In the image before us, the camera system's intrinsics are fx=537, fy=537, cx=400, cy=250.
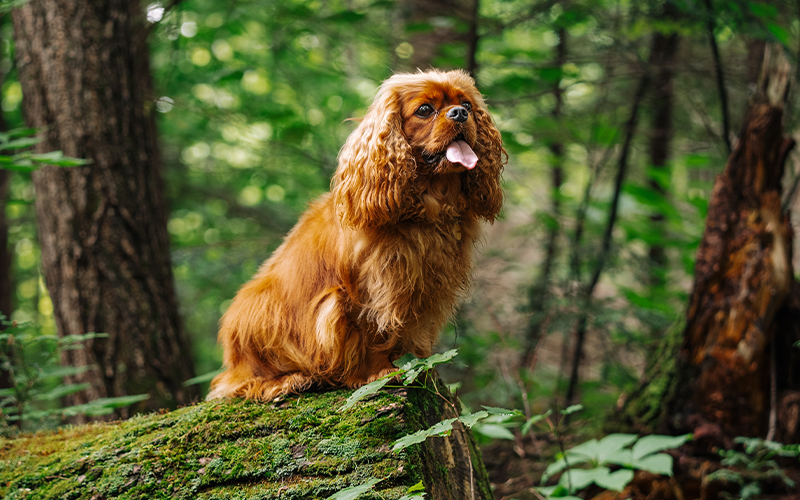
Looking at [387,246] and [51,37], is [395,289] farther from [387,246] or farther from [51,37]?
[51,37]

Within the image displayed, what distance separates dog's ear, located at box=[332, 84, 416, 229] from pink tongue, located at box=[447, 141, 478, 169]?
23cm

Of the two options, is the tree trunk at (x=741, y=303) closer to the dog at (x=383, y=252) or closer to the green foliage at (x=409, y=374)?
the dog at (x=383, y=252)

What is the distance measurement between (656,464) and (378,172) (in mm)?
2849

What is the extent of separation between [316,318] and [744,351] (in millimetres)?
3654

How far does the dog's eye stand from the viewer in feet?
10.2

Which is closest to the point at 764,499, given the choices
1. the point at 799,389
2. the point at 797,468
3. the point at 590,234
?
the point at 797,468

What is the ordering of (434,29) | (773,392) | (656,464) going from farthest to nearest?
(434,29) < (773,392) < (656,464)

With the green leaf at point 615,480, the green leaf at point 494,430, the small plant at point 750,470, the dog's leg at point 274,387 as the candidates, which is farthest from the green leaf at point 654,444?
the dog's leg at point 274,387

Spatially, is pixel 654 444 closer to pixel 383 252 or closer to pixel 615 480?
pixel 615 480

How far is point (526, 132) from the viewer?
20.7 ft

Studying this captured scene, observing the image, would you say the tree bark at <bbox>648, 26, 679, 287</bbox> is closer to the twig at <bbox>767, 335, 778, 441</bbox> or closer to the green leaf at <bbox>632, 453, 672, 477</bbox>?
the twig at <bbox>767, 335, 778, 441</bbox>

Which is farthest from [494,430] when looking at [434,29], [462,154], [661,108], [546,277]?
[661,108]

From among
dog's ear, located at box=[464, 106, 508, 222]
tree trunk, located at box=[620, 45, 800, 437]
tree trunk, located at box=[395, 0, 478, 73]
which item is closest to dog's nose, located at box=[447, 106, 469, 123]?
dog's ear, located at box=[464, 106, 508, 222]

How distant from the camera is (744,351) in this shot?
4523mm
